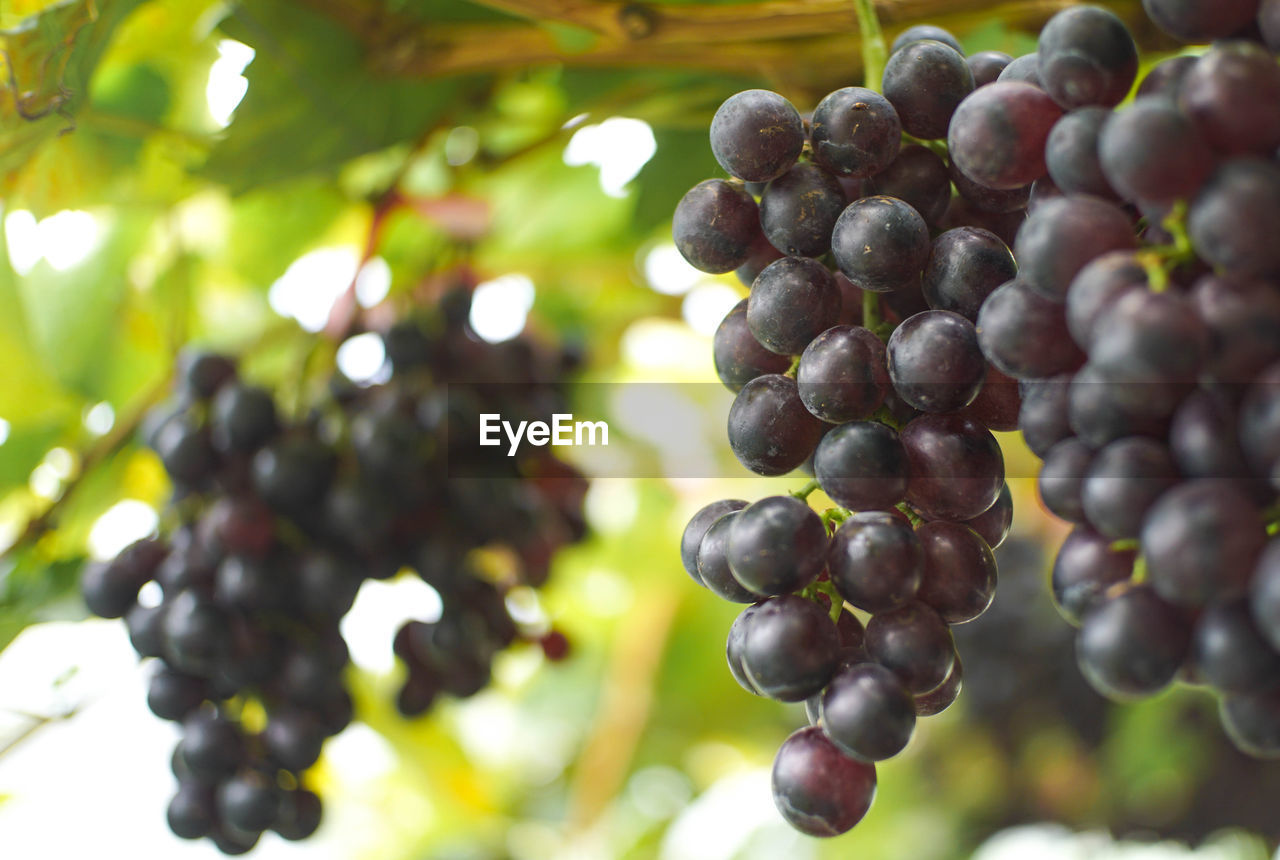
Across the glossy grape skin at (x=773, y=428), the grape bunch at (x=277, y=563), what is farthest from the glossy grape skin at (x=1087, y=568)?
the grape bunch at (x=277, y=563)

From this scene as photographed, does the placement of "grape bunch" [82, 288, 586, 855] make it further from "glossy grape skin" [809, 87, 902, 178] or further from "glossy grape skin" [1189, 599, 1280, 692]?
"glossy grape skin" [1189, 599, 1280, 692]

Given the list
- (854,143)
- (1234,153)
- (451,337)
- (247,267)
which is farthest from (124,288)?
(1234,153)

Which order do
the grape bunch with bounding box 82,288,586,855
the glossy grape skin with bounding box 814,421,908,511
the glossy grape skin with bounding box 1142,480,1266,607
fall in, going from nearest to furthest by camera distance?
1. the glossy grape skin with bounding box 1142,480,1266,607
2. the glossy grape skin with bounding box 814,421,908,511
3. the grape bunch with bounding box 82,288,586,855

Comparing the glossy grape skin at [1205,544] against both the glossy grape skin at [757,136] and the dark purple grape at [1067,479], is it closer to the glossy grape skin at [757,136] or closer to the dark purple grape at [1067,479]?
the dark purple grape at [1067,479]

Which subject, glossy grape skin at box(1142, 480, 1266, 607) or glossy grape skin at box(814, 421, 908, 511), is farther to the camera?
glossy grape skin at box(814, 421, 908, 511)

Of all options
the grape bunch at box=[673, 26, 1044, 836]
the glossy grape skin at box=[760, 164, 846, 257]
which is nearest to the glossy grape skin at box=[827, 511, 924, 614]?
the grape bunch at box=[673, 26, 1044, 836]

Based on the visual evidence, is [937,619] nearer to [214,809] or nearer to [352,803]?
[214,809]

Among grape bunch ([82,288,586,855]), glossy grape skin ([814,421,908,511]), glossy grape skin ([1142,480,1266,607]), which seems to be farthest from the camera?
grape bunch ([82,288,586,855])

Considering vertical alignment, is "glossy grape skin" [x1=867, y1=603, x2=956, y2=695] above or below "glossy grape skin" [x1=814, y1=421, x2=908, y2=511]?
below
